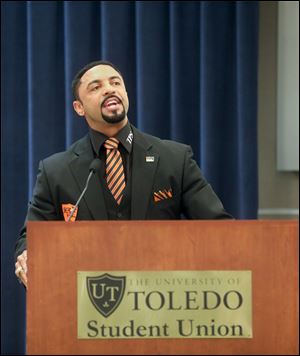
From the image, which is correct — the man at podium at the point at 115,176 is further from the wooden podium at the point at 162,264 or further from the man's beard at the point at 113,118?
the wooden podium at the point at 162,264

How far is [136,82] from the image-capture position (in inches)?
122

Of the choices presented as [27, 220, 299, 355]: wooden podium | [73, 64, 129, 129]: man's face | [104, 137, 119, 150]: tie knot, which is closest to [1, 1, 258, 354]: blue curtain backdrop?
[73, 64, 129, 129]: man's face

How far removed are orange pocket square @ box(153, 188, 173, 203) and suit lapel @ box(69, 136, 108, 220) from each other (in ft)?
0.56

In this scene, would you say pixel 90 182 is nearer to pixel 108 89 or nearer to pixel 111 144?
pixel 111 144

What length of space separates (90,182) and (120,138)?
0.60 ft

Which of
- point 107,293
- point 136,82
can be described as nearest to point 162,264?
point 107,293

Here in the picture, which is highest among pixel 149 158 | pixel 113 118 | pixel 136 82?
pixel 136 82

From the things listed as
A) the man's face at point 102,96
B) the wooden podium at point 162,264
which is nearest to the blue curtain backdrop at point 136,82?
the man's face at point 102,96

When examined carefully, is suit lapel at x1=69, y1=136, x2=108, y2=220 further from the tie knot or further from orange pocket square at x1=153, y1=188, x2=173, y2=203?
orange pocket square at x1=153, y1=188, x2=173, y2=203

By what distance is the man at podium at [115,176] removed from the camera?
73.2 inches

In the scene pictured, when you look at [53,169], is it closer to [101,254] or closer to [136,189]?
[136,189]

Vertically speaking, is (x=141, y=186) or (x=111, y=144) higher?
(x=111, y=144)

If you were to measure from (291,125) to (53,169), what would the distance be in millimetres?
1453

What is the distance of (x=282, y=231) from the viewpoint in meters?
1.10
